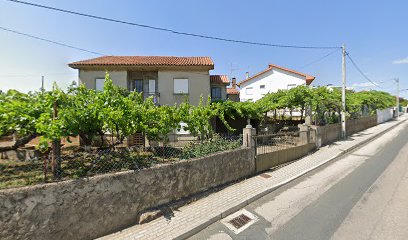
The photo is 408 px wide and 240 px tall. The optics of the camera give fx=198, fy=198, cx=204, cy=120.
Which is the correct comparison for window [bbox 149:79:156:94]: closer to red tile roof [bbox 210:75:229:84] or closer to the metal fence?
red tile roof [bbox 210:75:229:84]

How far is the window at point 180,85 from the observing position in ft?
55.5

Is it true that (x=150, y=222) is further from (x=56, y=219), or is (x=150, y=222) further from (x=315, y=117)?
(x=315, y=117)

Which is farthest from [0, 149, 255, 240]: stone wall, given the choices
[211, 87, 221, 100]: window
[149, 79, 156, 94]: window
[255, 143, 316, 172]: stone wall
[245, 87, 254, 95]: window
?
[245, 87, 254, 95]: window

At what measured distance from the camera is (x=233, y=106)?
13.9 meters

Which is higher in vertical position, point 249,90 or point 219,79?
point 249,90

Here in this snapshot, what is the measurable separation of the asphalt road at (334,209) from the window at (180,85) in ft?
38.8

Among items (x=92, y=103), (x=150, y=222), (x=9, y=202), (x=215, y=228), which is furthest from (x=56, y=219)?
(x=215, y=228)

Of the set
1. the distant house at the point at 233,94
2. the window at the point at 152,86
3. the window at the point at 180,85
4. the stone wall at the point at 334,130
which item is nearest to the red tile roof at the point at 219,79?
the window at the point at 180,85

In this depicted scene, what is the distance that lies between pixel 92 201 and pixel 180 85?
13860 millimetres

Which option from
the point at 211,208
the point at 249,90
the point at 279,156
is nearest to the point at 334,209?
the point at 211,208

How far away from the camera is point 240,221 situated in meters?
4.61

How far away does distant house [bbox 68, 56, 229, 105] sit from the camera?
1630 centimetres

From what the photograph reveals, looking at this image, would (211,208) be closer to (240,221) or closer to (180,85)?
(240,221)

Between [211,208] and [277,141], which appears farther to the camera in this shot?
[277,141]
